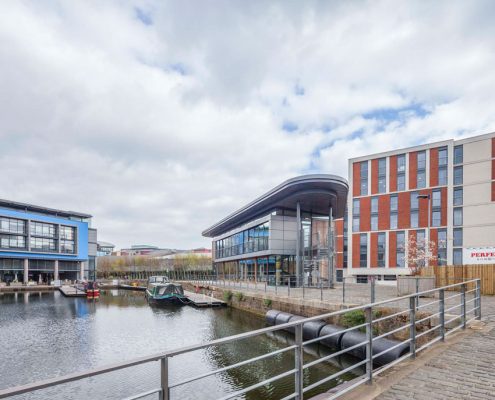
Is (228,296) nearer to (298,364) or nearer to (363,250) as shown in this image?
(298,364)

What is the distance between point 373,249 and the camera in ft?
157

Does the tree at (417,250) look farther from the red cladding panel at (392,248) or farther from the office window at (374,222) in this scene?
the office window at (374,222)

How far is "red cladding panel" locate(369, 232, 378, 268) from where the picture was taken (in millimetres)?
47594

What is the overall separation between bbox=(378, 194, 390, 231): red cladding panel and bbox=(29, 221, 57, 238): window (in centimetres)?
5975

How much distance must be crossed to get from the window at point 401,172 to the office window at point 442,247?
687 cm

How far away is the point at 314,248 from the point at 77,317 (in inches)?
732

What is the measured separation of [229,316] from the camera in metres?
23.3

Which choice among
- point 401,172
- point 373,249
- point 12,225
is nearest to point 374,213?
point 373,249

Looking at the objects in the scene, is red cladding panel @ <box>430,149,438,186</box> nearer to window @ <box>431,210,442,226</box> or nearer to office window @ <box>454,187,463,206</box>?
office window @ <box>454,187,463,206</box>

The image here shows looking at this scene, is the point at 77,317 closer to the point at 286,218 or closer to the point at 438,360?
the point at 286,218

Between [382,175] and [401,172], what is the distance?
2.34 metres

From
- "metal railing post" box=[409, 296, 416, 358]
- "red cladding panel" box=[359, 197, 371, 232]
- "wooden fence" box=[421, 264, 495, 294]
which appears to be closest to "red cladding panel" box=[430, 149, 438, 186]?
"red cladding panel" box=[359, 197, 371, 232]

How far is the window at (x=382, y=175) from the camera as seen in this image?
157ft

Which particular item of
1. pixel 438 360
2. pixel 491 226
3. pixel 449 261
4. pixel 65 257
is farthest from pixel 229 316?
pixel 65 257
